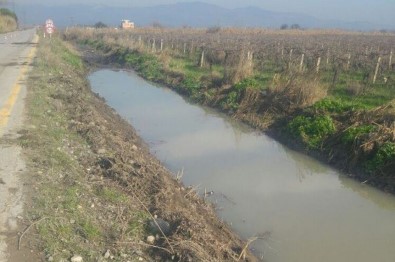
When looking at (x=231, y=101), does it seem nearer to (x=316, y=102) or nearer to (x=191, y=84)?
(x=316, y=102)

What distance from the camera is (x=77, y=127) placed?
9438 millimetres

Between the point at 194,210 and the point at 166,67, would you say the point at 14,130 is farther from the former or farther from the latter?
the point at 166,67

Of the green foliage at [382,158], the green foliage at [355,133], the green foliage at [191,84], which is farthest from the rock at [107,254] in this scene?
the green foliage at [191,84]

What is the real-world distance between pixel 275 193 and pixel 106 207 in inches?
157

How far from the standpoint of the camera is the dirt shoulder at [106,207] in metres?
5.04

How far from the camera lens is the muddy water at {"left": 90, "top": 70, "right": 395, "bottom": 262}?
675 centimetres

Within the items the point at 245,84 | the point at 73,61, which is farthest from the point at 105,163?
the point at 73,61

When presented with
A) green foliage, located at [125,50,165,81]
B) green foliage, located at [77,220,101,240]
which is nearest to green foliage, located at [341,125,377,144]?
green foliage, located at [77,220,101,240]

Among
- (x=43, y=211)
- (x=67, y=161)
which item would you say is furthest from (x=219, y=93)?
(x=43, y=211)

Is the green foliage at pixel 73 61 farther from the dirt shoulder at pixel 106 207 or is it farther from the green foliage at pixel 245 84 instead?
the dirt shoulder at pixel 106 207

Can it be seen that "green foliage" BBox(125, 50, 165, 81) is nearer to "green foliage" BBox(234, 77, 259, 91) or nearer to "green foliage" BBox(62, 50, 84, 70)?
"green foliage" BBox(62, 50, 84, 70)

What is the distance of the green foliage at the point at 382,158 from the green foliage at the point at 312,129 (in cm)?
178

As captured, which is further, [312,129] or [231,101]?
[231,101]

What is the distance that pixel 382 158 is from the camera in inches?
368
